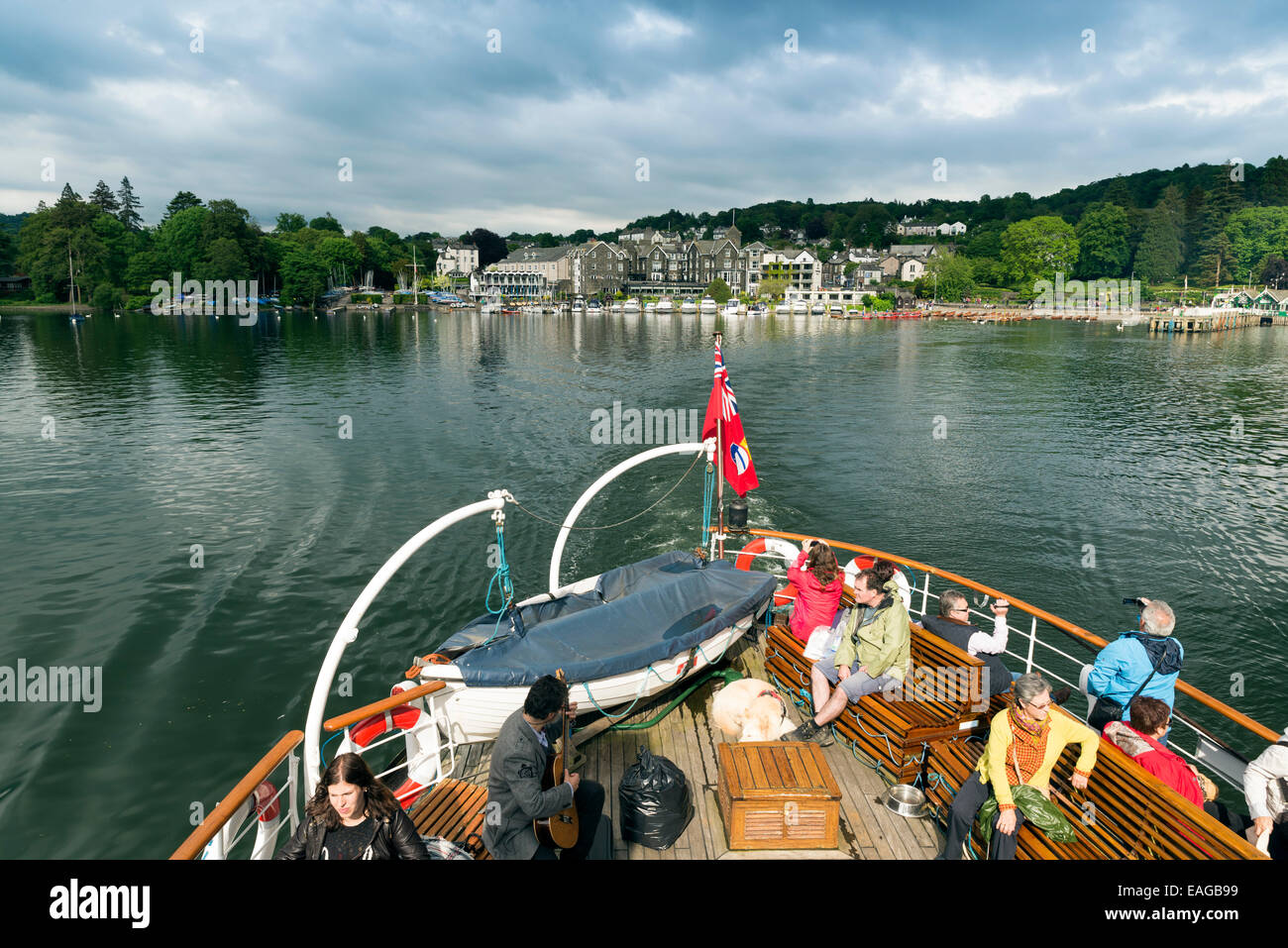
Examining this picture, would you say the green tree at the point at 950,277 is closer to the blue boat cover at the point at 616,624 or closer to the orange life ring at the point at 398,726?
the blue boat cover at the point at 616,624

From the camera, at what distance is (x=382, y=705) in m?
6.62

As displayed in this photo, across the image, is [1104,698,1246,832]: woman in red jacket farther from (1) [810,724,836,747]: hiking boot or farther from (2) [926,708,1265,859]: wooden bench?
(1) [810,724,836,747]: hiking boot

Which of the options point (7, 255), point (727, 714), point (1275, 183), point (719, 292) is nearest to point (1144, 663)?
point (727, 714)

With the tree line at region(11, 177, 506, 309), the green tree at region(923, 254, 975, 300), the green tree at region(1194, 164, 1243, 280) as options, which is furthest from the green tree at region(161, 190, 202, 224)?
the green tree at region(1194, 164, 1243, 280)

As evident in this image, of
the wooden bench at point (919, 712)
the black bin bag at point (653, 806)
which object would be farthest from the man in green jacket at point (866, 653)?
the black bin bag at point (653, 806)

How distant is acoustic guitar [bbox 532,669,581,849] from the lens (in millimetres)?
5234

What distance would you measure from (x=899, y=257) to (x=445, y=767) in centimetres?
20901

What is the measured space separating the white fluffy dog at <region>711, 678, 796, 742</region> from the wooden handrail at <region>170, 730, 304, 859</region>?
14.9 ft

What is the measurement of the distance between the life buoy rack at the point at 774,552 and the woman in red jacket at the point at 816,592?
216 cm

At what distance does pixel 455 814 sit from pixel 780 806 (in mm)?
2953

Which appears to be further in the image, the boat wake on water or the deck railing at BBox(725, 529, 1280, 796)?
the deck railing at BBox(725, 529, 1280, 796)

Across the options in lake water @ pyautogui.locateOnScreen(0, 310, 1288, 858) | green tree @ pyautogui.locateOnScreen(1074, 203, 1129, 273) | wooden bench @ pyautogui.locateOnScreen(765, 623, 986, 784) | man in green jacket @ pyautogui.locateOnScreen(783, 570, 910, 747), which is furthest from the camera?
green tree @ pyautogui.locateOnScreen(1074, 203, 1129, 273)

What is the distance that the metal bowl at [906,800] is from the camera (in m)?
6.69
